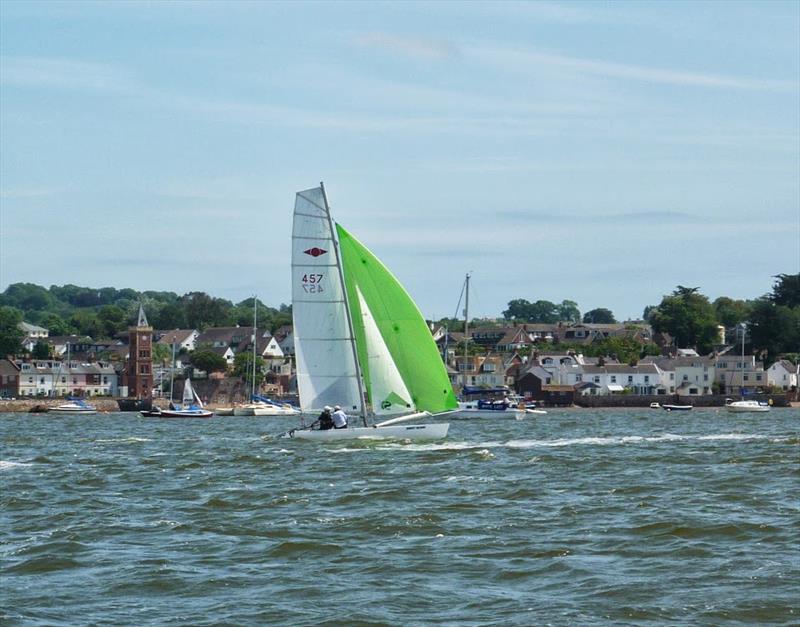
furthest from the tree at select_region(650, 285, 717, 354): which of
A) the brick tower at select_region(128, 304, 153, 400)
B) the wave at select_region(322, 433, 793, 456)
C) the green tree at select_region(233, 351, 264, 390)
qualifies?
the wave at select_region(322, 433, 793, 456)

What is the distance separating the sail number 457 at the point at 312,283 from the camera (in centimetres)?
4678

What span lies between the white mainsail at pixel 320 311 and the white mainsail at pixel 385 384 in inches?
22.9

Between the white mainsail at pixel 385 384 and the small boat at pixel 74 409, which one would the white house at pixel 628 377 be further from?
the white mainsail at pixel 385 384

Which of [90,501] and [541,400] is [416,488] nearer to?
[90,501]

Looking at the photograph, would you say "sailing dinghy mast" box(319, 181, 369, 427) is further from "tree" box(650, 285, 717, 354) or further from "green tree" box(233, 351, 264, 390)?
"tree" box(650, 285, 717, 354)

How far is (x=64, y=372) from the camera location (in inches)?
6107

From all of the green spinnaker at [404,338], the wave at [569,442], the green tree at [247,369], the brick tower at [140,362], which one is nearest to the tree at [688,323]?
the green tree at [247,369]

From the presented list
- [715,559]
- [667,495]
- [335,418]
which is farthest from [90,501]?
[335,418]

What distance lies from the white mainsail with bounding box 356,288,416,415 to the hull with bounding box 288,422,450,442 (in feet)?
4.50

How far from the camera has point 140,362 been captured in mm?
144875

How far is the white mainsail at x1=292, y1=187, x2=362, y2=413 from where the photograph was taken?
46.6m

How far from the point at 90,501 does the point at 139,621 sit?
40.9 feet

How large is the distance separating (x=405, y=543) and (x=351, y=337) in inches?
970

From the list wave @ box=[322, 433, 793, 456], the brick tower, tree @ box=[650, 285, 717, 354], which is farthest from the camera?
tree @ box=[650, 285, 717, 354]
